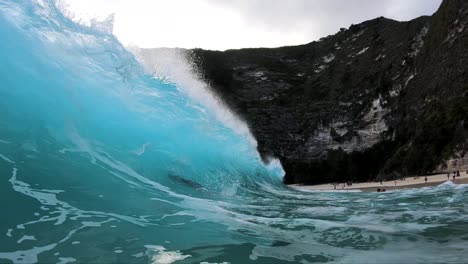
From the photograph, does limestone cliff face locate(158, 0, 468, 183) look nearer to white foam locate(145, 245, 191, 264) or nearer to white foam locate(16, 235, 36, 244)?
white foam locate(145, 245, 191, 264)

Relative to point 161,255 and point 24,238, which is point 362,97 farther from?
point 24,238

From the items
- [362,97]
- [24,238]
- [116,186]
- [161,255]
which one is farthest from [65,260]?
[362,97]

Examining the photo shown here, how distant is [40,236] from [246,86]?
111 metres

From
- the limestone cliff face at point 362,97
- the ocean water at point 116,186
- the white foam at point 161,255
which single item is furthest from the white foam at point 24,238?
the limestone cliff face at point 362,97

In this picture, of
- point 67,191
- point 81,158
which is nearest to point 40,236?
point 67,191

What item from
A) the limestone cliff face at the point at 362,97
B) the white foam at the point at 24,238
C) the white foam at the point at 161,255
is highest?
the limestone cliff face at the point at 362,97

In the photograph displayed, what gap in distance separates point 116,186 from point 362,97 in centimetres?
8359

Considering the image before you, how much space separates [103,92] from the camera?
1191cm

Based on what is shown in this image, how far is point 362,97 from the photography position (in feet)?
287

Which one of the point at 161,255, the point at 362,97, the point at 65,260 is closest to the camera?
the point at 65,260

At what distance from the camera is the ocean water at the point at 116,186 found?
20.9 ft

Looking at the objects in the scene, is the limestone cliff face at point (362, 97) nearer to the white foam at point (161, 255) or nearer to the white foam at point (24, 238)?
the white foam at point (161, 255)

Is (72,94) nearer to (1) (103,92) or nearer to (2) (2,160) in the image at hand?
(1) (103,92)

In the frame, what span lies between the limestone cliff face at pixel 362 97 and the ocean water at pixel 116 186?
46.7m
